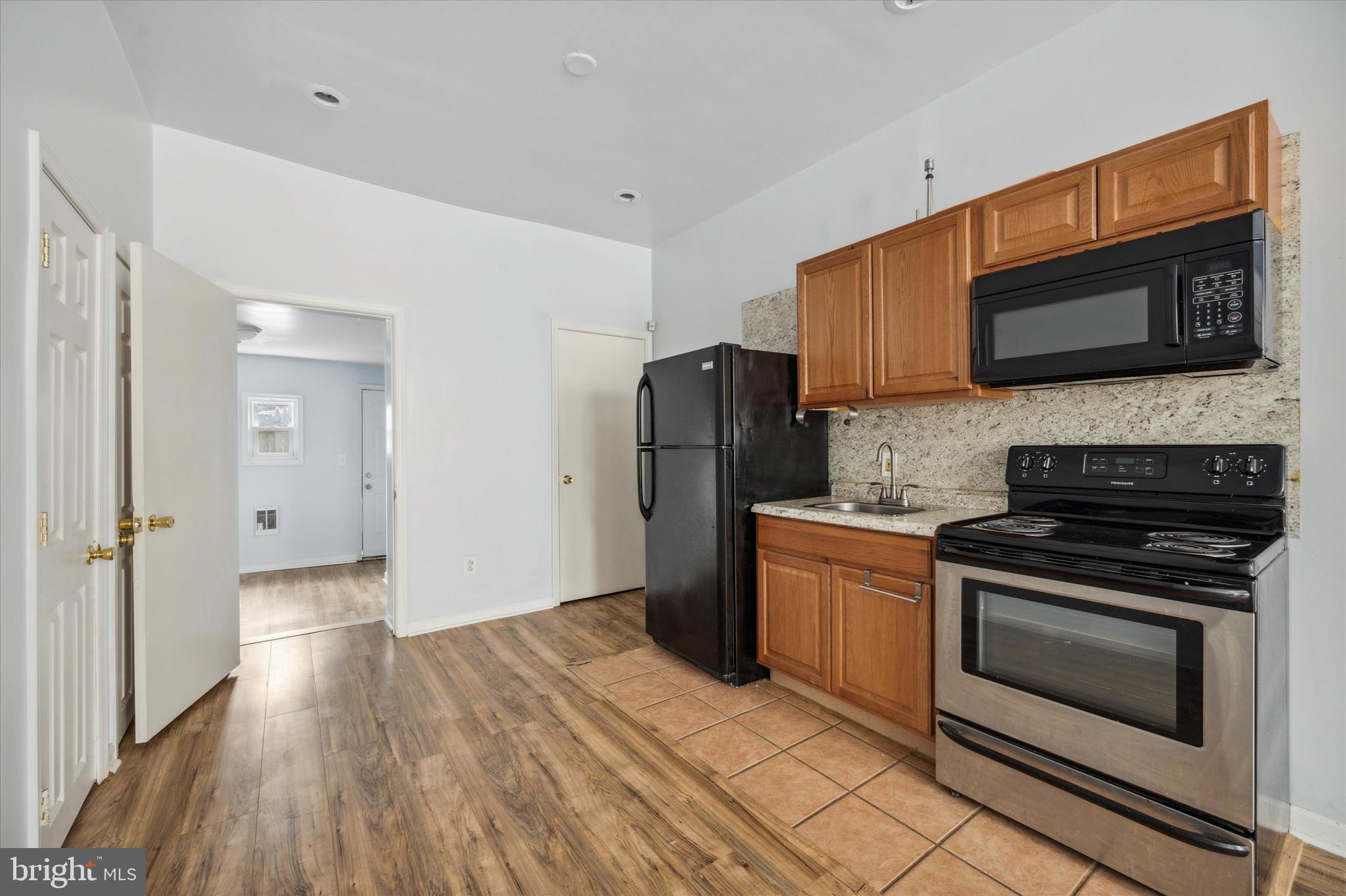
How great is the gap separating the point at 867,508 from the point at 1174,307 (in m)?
1.49

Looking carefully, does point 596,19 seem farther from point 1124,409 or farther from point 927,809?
point 927,809

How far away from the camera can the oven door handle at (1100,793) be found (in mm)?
1388

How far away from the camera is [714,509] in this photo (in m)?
2.83

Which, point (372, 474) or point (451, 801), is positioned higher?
point (372, 474)

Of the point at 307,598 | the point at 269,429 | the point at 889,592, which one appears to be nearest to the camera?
the point at 889,592

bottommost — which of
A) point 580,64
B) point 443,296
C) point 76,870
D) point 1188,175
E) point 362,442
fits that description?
point 76,870

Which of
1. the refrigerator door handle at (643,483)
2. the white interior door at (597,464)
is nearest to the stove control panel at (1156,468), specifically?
the refrigerator door handle at (643,483)

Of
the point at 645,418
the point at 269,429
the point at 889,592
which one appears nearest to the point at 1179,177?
the point at 889,592

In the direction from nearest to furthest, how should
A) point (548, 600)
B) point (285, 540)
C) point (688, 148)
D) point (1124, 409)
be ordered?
point (1124, 409) → point (688, 148) → point (548, 600) → point (285, 540)

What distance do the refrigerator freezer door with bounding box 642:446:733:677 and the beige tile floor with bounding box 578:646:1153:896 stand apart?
26cm

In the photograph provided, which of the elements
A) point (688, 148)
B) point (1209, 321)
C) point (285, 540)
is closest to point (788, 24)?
point (688, 148)

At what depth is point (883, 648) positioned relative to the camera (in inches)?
87.6

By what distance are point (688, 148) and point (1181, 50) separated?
6.76ft

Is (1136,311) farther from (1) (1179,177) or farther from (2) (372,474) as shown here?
(2) (372,474)
